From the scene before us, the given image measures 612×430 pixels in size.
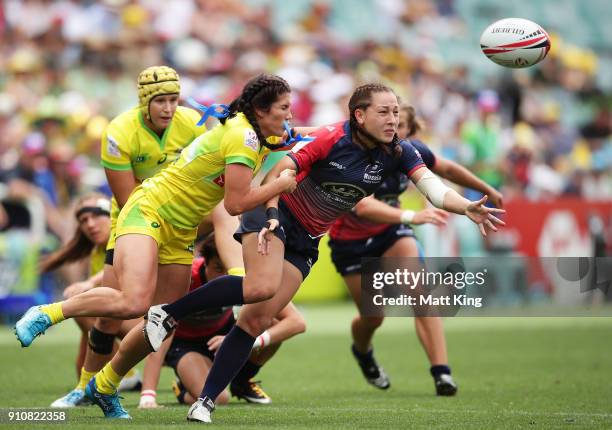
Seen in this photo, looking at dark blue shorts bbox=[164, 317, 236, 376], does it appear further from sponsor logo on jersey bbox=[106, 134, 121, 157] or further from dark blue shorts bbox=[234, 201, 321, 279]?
dark blue shorts bbox=[234, 201, 321, 279]

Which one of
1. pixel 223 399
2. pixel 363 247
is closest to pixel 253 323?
pixel 223 399

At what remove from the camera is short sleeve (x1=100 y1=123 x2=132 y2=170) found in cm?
818

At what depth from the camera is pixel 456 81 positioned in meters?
23.9

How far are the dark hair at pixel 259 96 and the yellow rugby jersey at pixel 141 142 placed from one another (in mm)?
1360

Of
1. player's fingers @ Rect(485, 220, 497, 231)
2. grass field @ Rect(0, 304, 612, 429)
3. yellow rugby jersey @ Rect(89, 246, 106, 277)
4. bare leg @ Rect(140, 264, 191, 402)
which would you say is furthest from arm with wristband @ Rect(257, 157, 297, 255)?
yellow rugby jersey @ Rect(89, 246, 106, 277)

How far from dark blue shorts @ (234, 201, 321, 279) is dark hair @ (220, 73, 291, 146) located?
49cm

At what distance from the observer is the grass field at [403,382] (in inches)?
283

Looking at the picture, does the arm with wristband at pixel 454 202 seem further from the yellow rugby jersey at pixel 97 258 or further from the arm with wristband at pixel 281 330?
the yellow rugby jersey at pixel 97 258

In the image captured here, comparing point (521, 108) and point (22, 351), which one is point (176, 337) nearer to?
point (22, 351)

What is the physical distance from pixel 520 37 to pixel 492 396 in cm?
281

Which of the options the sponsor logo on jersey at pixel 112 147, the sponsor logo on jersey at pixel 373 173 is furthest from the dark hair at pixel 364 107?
the sponsor logo on jersey at pixel 112 147

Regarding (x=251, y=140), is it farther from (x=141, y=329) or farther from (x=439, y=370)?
(x=439, y=370)

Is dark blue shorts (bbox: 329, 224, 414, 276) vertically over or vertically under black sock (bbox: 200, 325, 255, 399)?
over
